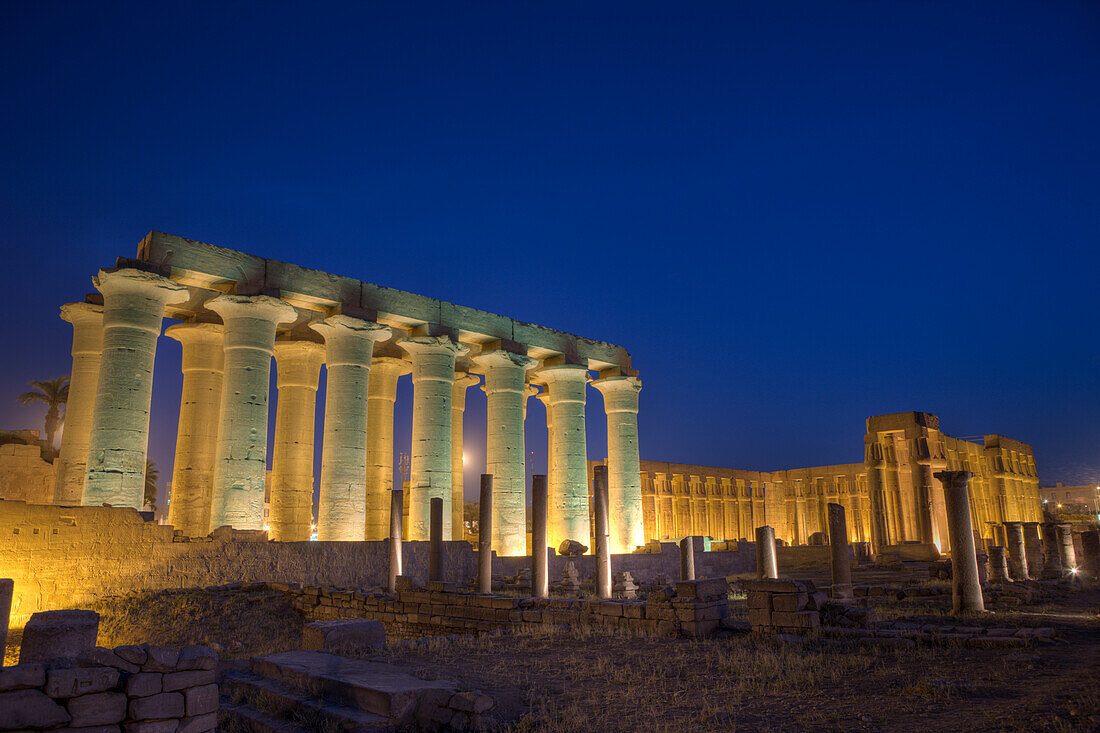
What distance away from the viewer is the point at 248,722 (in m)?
7.56

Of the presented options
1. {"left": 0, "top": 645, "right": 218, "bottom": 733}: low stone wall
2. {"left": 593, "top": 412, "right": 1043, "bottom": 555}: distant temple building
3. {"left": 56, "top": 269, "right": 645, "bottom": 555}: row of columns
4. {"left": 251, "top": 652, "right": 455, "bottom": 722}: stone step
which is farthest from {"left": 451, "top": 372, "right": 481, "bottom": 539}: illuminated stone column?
{"left": 0, "top": 645, "right": 218, "bottom": 733}: low stone wall

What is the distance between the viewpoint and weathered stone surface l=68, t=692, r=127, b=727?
630 cm

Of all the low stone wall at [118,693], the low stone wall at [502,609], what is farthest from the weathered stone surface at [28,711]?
the low stone wall at [502,609]

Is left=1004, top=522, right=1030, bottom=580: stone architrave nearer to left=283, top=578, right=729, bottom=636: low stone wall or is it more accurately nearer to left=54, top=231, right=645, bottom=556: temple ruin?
left=54, top=231, right=645, bottom=556: temple ruin

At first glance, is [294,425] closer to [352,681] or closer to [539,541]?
[539,541]

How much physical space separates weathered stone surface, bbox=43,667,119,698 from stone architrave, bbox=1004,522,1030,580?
27.9 metres

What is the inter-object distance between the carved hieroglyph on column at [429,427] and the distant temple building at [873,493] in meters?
19.9

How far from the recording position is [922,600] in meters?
18.0

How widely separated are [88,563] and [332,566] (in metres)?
6.24

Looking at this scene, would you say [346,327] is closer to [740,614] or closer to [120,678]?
[740,614]

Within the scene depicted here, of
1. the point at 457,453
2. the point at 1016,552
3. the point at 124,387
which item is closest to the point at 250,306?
the point at 124,387

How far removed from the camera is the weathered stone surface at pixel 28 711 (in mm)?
5957

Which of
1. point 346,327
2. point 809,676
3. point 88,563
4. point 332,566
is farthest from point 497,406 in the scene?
point 809,676

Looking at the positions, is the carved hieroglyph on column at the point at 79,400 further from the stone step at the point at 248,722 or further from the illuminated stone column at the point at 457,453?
the stone step at the point at 248,722
